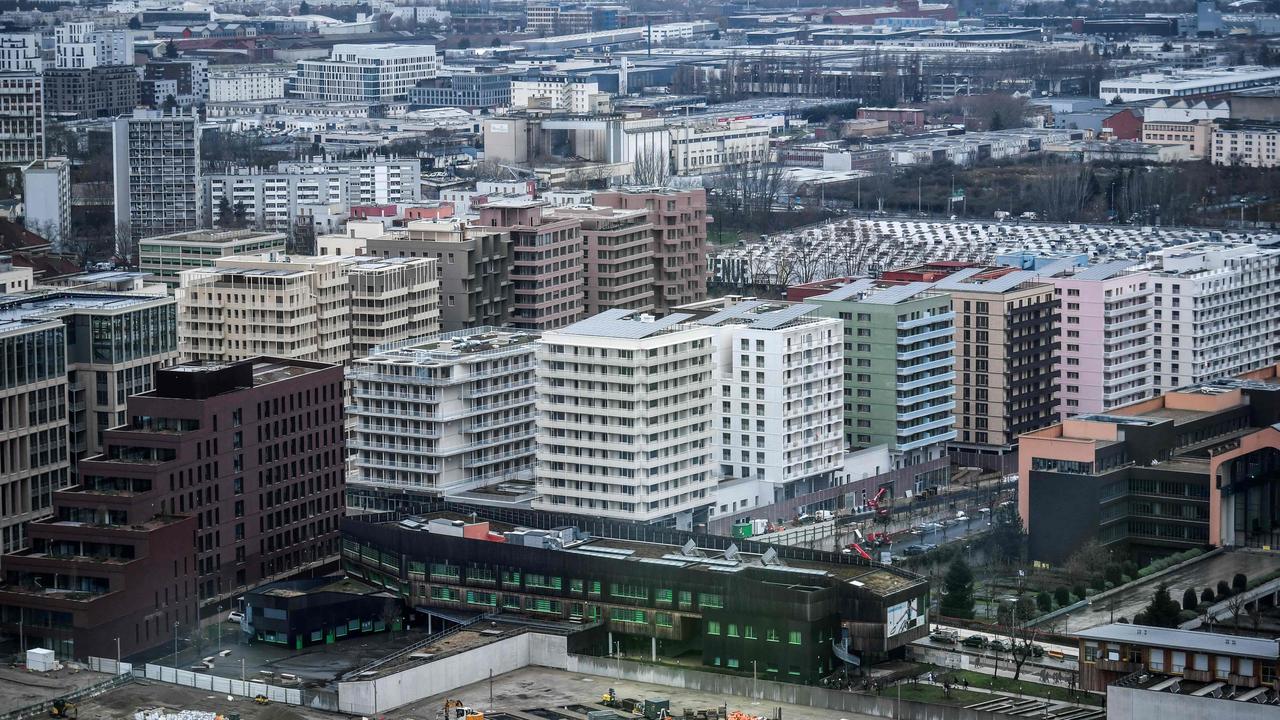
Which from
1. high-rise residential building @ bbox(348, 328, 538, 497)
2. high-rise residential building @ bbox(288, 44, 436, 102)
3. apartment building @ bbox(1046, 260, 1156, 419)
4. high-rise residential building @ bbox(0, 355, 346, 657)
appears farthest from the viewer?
high-rise residential building @ bbox(288, 44, 436, 102)

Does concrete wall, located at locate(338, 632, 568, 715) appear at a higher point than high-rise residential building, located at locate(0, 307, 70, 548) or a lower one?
lower

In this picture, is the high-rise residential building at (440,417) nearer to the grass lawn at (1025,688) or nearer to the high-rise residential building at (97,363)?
the high-rise residential building at (97,363)

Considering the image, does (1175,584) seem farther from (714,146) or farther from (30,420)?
(714,146)

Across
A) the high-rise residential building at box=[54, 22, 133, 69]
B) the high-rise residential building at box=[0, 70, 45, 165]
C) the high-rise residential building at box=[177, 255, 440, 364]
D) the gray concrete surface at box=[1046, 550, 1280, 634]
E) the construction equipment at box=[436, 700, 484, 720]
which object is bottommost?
the construction equipment at box=[436, 700, 484, 720]

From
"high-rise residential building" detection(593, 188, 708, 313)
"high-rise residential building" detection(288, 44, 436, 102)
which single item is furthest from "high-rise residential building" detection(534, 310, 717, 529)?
"high-rise residential building" detection(288, 44, 436, 102)

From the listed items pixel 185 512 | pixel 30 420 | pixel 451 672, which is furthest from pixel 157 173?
pixel 451 672

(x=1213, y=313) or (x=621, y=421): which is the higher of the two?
(x=1213, y=313)

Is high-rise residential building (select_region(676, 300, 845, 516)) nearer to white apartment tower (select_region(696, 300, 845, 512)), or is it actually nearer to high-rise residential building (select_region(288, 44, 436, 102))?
white apartment tower (select_region(696, 300, 845, 512))

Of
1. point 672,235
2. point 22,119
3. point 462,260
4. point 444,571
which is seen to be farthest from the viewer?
point 22,119
